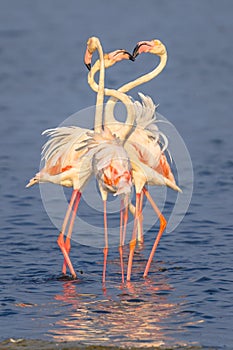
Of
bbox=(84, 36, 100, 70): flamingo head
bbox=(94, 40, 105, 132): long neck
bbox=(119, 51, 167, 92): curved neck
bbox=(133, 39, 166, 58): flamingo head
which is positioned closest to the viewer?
bbox=(94, 40, 105, 132): long neck

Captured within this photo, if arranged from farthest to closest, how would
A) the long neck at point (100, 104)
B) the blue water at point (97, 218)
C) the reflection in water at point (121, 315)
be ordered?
the long neck at point (100, 104) → the blue water at point (97, 218) → the reflection in water at point (121, 315)

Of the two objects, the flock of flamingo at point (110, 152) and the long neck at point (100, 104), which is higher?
the long neck at point (100, 104)

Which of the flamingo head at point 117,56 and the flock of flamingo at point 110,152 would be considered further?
the flamingo head at point 117,56

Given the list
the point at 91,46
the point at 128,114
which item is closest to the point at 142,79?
the point at 91,46

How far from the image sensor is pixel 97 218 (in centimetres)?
1081

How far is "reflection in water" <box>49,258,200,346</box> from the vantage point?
23.9 feet

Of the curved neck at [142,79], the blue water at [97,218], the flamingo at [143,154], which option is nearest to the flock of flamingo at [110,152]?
the flamingo at [143,154]

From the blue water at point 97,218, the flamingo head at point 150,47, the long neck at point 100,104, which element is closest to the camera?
the blue water at point 97,218

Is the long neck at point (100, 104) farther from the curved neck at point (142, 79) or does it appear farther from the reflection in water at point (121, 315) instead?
the reflection in water at point (121, 315)

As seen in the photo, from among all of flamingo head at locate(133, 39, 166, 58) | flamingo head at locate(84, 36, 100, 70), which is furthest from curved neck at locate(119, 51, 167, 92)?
flamingo head at locate(84, 36, 100, 70)

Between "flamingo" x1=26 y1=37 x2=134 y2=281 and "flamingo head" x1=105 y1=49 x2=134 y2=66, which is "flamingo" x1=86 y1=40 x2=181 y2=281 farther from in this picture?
"flamingo" x1=26 y1=37 x2=134 y2=281

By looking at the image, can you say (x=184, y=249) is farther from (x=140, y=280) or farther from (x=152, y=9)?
(x=152, y=9)

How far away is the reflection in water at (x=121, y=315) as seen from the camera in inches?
286

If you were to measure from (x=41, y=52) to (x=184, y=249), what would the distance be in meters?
9.59
